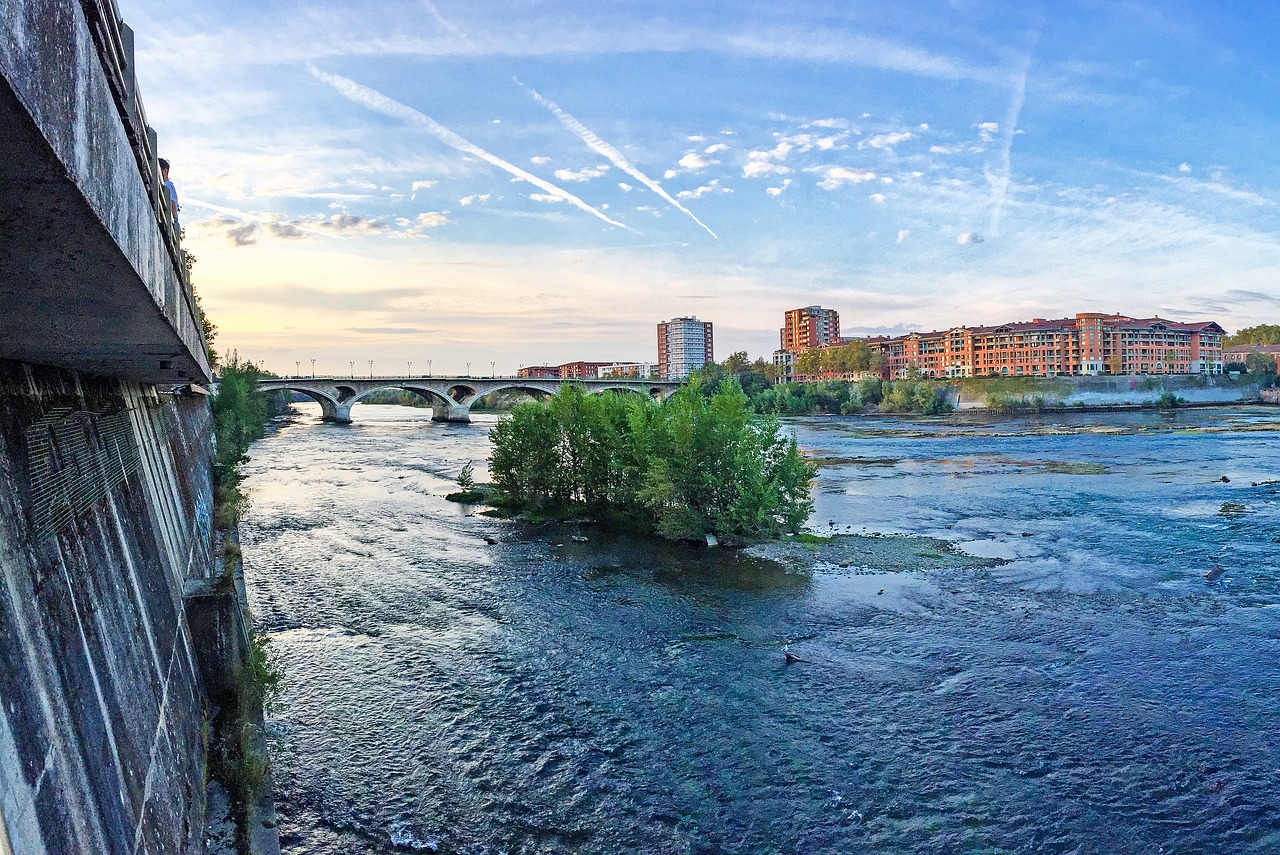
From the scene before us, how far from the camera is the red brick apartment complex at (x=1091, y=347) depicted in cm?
15988

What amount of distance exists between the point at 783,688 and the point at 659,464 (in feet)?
47.5

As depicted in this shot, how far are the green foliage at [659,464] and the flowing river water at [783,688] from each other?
2.21 metres

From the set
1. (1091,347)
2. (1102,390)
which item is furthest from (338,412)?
(1091,347)

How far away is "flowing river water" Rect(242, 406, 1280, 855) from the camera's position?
10.6 meters

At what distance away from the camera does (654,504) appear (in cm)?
2936

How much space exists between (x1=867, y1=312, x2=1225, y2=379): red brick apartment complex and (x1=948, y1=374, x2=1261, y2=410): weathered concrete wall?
91.8 ft

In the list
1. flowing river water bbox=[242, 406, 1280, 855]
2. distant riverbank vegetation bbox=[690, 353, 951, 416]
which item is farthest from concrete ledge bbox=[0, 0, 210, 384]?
distant riverbank vegetation bbox=[690, 353, 951, 416]

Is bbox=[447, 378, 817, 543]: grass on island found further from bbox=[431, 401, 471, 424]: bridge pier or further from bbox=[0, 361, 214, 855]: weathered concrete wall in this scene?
bbox=[431, 401, 471, 424]: bridge pier

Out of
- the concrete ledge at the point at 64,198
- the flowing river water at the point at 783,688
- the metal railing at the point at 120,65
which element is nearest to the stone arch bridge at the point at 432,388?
the flowing river water at the point at 783,688

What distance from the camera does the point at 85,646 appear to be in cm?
545

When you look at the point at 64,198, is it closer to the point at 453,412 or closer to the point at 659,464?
the point at 659,464

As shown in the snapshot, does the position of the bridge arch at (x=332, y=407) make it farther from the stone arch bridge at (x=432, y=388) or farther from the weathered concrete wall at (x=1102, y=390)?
the weathered concrete wall at (x=1102, y=390)

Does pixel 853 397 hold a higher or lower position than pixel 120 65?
lower

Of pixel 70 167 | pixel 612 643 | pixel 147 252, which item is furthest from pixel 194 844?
pixel 612 643
